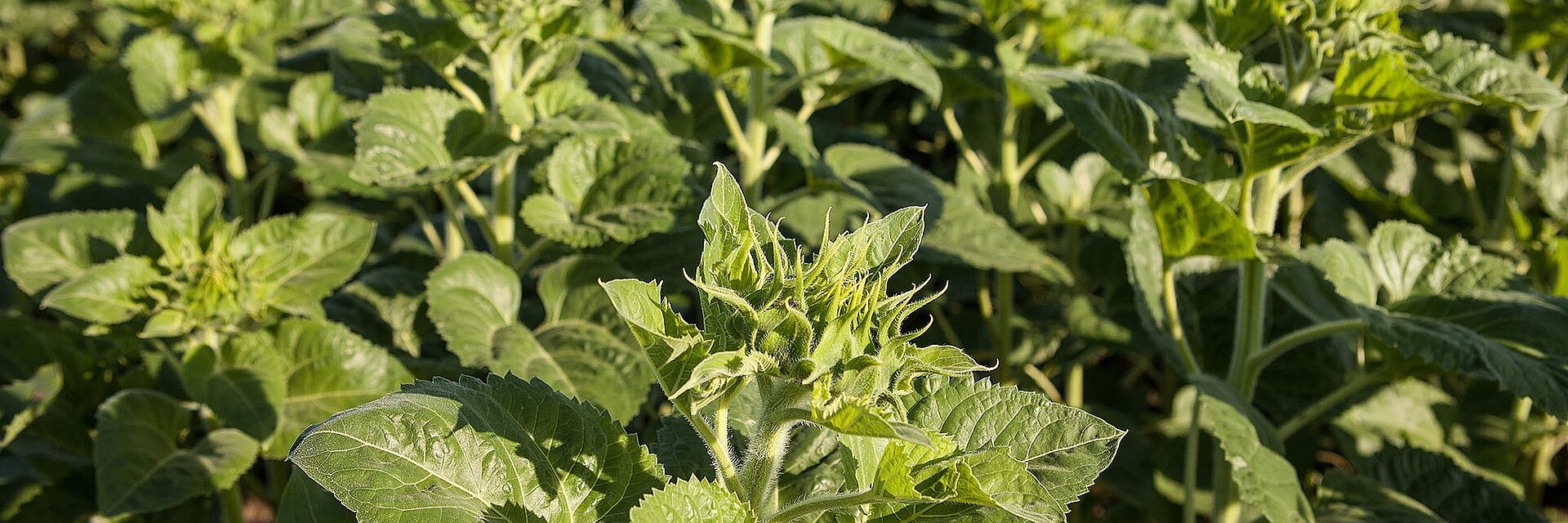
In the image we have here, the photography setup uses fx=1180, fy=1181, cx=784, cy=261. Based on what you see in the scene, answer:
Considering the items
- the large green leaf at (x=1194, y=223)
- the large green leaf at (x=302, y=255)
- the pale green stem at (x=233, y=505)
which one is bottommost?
the pale green stem at (x=233, y=505)

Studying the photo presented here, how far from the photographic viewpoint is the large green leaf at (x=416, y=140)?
7.08 feet

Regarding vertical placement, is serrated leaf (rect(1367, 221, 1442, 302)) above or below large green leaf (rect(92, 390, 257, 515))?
above

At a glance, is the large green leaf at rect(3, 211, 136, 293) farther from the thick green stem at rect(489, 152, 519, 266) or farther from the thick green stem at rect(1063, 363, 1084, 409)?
the thick green stem at rect(1063, 363, 1084, 409)

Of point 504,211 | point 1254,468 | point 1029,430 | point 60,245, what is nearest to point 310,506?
point 504,211

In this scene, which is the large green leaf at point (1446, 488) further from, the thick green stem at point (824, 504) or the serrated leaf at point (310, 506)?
the serrated leaf at point (310, 506)

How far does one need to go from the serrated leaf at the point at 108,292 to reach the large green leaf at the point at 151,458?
16 centimetres

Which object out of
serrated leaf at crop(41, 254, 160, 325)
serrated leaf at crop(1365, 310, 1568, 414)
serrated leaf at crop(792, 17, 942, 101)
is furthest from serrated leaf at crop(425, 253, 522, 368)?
serrated leaf at crop(1365, 310, 1568, 414)

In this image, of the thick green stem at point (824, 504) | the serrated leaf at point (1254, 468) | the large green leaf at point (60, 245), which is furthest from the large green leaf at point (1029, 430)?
the large green leaf at point (60, 245)

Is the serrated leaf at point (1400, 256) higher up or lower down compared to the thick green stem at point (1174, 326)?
higher up

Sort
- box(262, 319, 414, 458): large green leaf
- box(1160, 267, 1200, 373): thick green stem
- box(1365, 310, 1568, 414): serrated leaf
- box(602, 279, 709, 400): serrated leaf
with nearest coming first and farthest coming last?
1. box(602, 279, 709, 400): serrated leaf
2. box(1365, 310, 1568, 414): serrated leaf
3. box(262, 319, 414, 458): large green leaf
4. box(1160, 267, 1200, 373): thick green stem

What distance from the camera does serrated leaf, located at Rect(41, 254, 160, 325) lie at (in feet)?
7.08

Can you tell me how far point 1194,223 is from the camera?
7.04ft

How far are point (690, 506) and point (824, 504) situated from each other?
0.55ft

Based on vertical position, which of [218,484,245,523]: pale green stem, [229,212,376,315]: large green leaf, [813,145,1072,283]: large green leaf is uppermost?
[229,212,376,315]: large green leaf
